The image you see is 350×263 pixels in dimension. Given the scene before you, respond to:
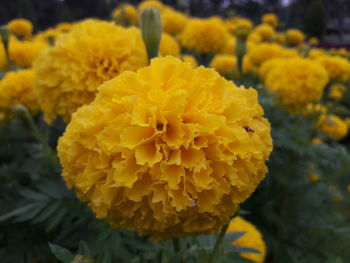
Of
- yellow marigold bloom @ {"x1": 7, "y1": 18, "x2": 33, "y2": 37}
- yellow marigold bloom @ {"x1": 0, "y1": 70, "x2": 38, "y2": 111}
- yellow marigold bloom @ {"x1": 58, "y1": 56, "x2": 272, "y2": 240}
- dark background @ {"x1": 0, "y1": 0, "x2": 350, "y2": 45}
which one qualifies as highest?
yellow marigold bloom @ {"x1": 58, "y1": 56, "x2": 272, "y2": 240}

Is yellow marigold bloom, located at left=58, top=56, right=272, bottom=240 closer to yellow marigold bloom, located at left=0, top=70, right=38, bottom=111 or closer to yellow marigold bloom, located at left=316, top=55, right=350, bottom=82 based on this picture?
yellow marigold bloom, located at left=0, top=70, right=38, bottom=111

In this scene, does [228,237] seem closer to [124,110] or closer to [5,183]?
[124,110]

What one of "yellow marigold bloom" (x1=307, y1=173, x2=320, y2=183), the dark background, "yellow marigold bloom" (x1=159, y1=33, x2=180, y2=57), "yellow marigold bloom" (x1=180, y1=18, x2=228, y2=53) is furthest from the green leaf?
the dark background

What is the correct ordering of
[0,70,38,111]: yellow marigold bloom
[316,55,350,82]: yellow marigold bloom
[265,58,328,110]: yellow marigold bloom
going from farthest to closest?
1. [316,55,350,82]: yellow marigold bloom
2. [265,58,328,110]: yellow marigold bloom
3. [0,70,38,111]: yellow marigold bloom

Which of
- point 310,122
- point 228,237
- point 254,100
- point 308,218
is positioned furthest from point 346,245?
point 254,100

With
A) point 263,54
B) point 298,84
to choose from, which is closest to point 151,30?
point 298,84

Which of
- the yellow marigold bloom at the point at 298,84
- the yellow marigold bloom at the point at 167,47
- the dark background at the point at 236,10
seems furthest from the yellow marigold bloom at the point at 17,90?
the dark background at the point at 236,10

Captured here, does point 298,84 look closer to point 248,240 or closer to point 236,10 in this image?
point 248,240
